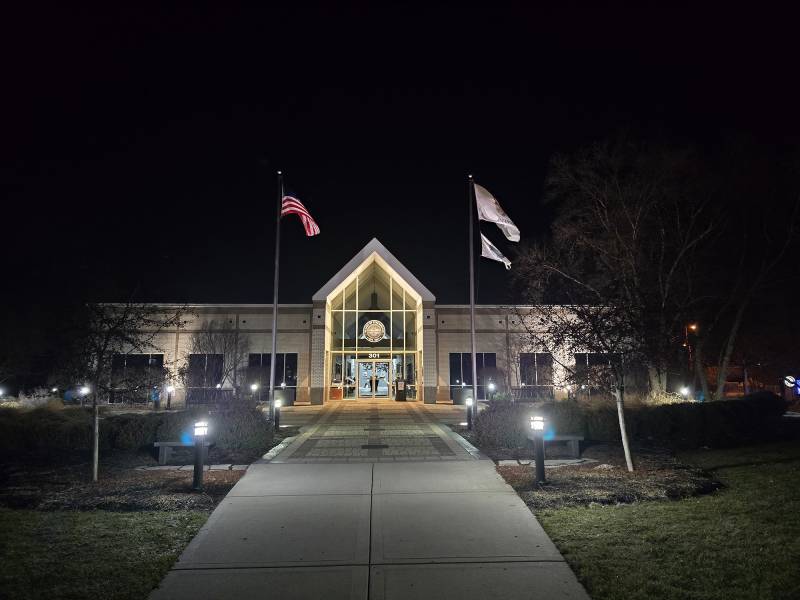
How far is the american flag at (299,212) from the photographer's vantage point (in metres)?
18.9

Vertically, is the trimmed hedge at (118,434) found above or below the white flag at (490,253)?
below

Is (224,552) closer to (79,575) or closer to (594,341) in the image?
(79,575)

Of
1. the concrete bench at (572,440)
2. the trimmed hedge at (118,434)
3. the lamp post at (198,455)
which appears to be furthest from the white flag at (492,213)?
the lamp post at (198,455)

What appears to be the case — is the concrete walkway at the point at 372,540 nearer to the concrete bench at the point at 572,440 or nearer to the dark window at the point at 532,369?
the concrete bench at the point at 572,440

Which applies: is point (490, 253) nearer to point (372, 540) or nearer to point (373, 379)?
point (372, 540)

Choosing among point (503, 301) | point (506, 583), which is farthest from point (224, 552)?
point (503, 301)

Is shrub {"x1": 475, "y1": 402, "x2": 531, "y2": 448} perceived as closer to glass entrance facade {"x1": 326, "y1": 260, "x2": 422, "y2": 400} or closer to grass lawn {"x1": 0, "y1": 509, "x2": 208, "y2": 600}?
grass lawn {"x1": 0, "y1": 509, "x2": 208, "y2": 600}

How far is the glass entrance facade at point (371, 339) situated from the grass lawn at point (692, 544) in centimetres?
2376

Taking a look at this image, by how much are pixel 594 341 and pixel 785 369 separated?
1254 inches

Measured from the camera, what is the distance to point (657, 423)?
13031 millimetres

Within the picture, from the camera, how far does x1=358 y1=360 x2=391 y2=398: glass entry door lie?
1264 inches

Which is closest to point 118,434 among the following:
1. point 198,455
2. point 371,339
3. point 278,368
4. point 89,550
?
point 198,455

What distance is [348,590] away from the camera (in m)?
4.52

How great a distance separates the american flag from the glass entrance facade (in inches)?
395
